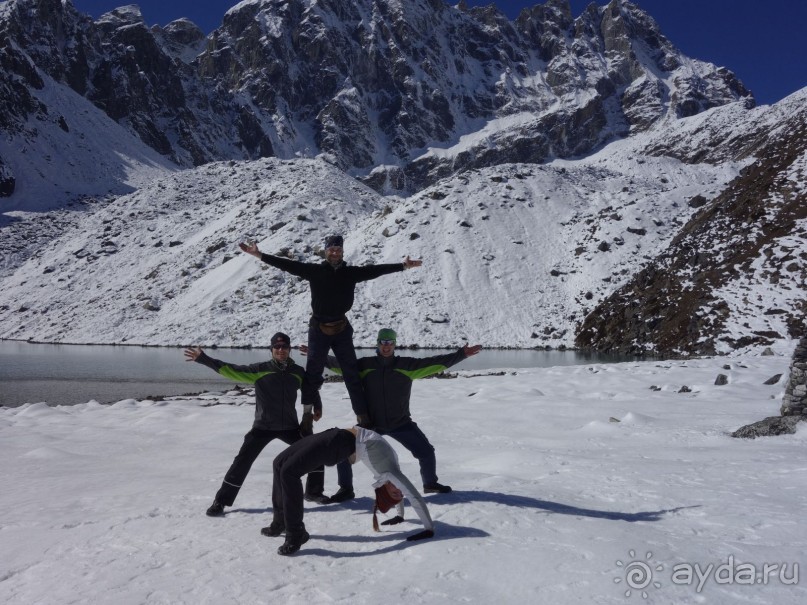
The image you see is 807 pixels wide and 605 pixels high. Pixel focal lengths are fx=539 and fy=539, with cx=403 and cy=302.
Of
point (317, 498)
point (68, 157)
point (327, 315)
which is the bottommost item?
point (317, 498)

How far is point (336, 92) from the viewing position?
17612cm

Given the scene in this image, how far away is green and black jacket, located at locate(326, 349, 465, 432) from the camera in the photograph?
682 centimetres

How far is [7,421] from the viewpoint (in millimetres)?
13242

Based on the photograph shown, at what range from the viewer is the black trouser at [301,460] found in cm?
534

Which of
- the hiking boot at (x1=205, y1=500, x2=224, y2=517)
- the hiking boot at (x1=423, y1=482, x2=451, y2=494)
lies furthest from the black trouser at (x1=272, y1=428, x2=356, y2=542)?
the hiking boot at (x1=423, y1=482, x2=451, y2=494)

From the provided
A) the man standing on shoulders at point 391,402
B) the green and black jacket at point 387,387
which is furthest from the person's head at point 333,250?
the green and black jacket at point 387,387

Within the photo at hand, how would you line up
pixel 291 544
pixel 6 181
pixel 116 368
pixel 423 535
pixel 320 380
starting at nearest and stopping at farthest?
1. pixel 291 544
2. pixel 423 535
3. pixel 320 380
4. pixel 116 368
5. pixel 6 181

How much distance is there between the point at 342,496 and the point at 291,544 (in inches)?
72.3

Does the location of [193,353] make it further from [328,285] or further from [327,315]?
[328,285]

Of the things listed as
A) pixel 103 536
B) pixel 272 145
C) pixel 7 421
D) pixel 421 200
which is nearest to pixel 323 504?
pixel 103 536

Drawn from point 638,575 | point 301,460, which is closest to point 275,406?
point 301,460

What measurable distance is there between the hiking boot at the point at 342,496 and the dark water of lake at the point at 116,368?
16.4 meters

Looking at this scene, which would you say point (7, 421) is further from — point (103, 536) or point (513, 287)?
point (513, 287)

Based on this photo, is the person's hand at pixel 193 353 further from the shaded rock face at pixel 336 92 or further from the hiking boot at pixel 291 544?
the shaded rock face at pixel 336 92
